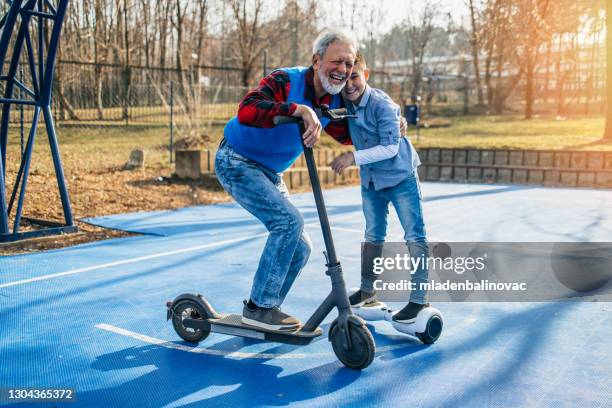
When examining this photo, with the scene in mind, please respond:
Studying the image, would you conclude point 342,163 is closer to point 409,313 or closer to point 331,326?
point 331,326

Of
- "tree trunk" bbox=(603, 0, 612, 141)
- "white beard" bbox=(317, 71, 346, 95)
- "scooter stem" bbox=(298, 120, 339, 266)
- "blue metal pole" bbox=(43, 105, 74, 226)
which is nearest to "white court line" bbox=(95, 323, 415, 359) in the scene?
"scooter stem" bbox=(298, 120, 339, 266)

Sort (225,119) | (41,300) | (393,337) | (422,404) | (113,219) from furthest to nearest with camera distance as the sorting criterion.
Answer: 1. (225,119)
2. (113,219)
3. (41,300)
4. (393,337)
5. (422,404)

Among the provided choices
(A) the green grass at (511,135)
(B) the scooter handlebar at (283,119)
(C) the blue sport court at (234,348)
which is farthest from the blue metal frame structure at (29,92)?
(A) the green grass at (511,135)

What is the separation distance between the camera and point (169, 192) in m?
9.54

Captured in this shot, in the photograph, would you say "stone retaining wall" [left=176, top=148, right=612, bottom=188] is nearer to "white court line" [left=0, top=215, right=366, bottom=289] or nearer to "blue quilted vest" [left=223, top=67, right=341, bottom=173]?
"white court line" [left=0, top=215, right=366, bottom=289]

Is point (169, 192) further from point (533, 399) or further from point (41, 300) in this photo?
point (533, 399)

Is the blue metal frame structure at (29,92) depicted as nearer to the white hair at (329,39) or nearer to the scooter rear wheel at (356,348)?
the white hair at (329,39)

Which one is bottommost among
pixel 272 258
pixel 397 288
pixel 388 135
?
pixel 397 288

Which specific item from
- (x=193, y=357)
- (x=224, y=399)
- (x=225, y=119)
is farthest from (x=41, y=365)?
(x=225, y=119)

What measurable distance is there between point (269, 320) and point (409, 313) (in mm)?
900

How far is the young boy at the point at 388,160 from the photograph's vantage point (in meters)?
3.52

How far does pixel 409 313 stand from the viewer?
11.9 feet

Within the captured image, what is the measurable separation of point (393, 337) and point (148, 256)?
9.69 feet

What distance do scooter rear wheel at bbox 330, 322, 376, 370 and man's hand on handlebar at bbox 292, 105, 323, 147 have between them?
3.29 feet
